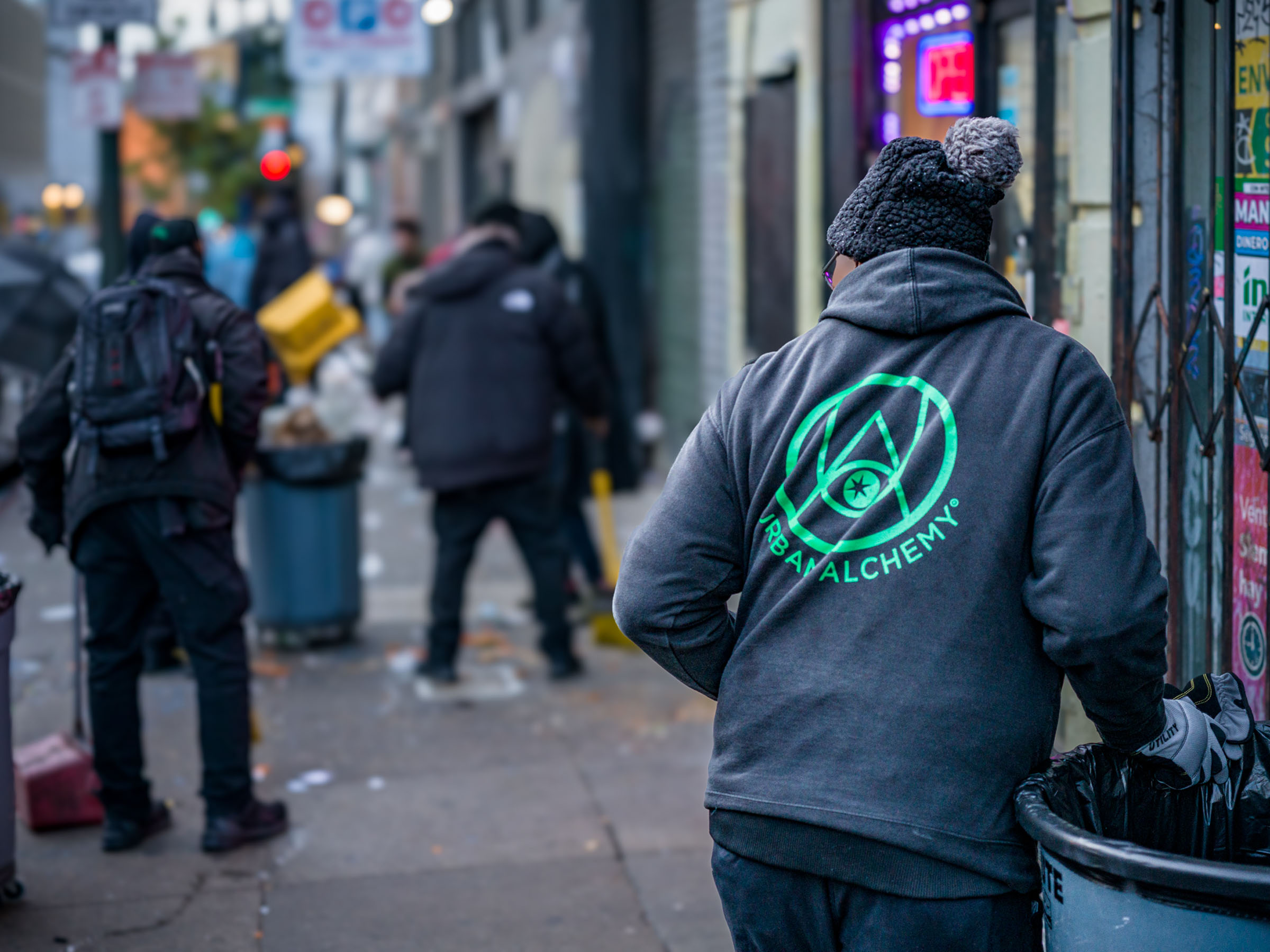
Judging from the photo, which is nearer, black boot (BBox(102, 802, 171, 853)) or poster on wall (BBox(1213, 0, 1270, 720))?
poster on wall (BBox(1213, 0, 1270, 720))

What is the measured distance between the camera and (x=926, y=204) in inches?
86.9

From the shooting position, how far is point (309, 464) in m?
6.96

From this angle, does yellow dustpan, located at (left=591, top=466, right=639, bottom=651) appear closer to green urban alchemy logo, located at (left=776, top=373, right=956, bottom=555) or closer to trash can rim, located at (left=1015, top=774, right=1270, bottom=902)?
green urban alchemy logo, located at (left=776, top=373, right=956, bottom=555)

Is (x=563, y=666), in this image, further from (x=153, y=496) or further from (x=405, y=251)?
(x=405, y=251)

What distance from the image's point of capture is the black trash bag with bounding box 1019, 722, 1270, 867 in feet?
7.80

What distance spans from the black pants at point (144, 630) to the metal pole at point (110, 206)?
180 inches

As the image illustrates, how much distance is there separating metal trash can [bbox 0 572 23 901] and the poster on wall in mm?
3147

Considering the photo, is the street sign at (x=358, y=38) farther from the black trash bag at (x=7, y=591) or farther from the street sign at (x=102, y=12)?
the black trash bag at (x=7, y=591)

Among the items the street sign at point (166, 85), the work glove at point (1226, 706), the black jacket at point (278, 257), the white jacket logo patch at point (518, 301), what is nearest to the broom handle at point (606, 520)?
the white jacket logo patch at point (518, 301)

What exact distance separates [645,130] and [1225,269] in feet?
29.0

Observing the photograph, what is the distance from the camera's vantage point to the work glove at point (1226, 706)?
2.41 m

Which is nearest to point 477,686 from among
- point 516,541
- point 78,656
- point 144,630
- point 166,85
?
point 516,541

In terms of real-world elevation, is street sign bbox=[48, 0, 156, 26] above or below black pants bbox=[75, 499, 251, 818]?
above

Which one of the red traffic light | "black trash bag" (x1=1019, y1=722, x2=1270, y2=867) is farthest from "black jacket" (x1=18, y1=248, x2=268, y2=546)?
the red traffic light
